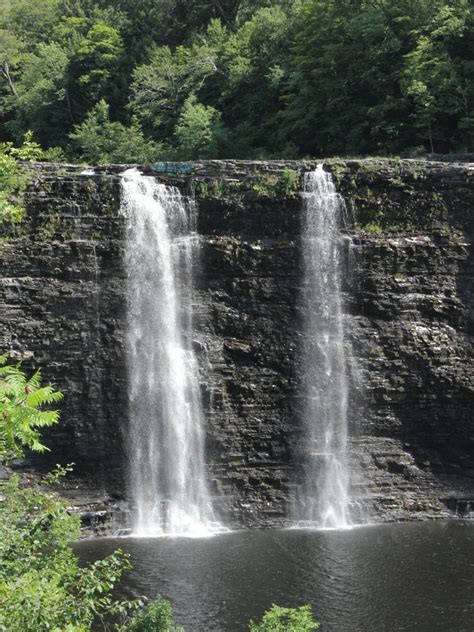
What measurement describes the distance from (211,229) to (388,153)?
37.9 ft

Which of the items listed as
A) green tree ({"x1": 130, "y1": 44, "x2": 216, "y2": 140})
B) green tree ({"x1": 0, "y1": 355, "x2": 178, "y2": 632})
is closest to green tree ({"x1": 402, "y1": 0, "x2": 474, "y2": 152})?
green tree ({"x1": 130, "y1": 44, "x2": 216, "y2": 140})

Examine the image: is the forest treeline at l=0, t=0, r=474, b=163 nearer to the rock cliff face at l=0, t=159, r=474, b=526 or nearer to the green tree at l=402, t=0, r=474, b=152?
the green tree at l=402, t=0, r=474, b=152

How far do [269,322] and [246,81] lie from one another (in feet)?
61.3

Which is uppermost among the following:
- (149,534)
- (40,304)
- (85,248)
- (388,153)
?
(388,153)

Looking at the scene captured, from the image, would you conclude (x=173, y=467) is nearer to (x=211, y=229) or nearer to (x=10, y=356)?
(x=10, y=356)

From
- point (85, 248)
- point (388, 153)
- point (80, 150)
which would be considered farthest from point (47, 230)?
point (80, 150)

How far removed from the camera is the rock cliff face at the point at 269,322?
21125 mm

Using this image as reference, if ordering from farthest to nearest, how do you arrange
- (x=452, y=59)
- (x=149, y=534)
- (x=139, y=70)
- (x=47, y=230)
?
(x=139, y=70), (x=452, y=59), (x=47, y=230), (x=149, y=534)

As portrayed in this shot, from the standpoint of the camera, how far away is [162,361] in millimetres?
22000

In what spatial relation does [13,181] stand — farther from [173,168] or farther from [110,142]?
[110,142]

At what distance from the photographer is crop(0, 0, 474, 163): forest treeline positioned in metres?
31.2

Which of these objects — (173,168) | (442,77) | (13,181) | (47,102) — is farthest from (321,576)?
(47,102)

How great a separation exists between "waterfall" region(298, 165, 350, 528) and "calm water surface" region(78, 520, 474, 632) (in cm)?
190

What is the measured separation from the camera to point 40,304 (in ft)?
69.1
